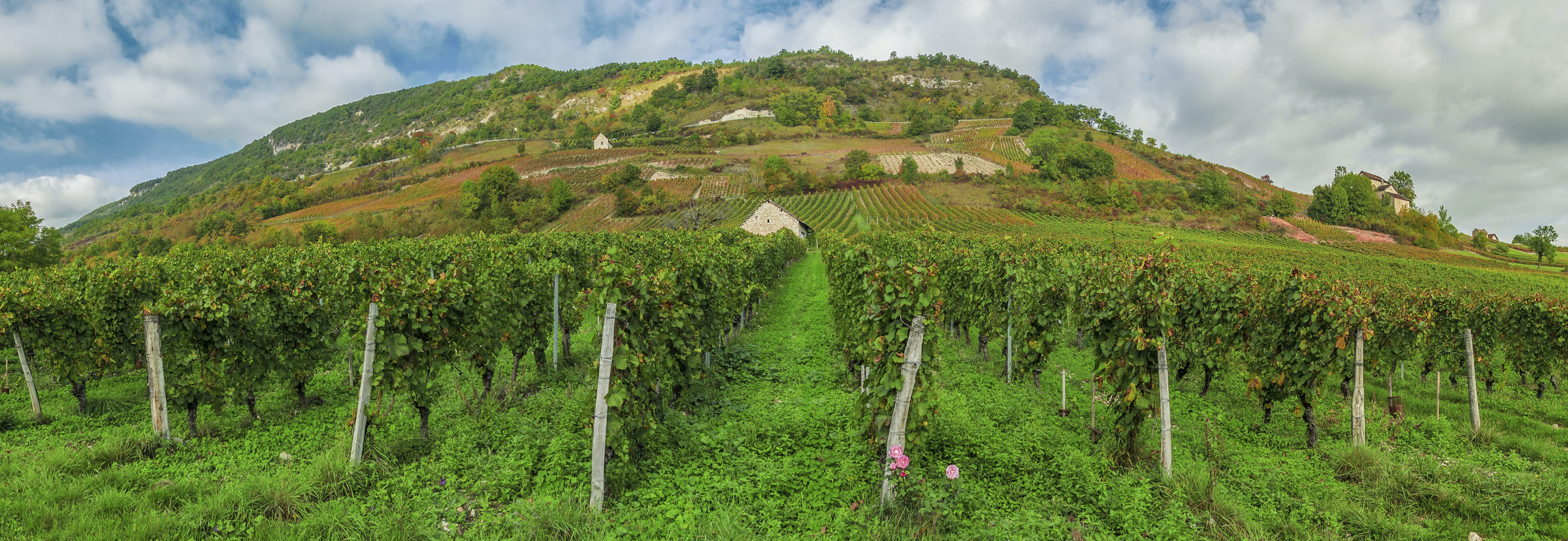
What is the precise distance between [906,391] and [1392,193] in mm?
146110

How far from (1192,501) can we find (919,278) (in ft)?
10.2

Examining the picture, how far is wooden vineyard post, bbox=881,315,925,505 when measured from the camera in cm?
450

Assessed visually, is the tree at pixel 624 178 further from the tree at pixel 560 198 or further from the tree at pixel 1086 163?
the tree at pixel 1086 163

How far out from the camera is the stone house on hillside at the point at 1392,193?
9788cm

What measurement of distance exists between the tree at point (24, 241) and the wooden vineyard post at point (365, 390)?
38.4 meters

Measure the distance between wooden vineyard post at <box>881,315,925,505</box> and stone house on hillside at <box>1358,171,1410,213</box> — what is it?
136 meters

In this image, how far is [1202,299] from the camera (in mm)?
7883

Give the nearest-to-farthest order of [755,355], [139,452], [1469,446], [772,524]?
1. [772,524]
2. [139,452]
3. [1469,446]
4. [755,355]

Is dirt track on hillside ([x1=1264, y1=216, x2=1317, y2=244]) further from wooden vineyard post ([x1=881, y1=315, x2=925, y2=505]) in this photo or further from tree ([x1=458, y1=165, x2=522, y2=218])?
tree ([x1=458, y1=165, x2=522, y2=218])

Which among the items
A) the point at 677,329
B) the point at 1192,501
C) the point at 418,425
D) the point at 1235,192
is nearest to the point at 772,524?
the point at 677,329

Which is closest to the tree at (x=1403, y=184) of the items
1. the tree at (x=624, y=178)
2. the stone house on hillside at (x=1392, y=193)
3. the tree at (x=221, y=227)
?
the stone house on hillside at (x=1392, y=193)

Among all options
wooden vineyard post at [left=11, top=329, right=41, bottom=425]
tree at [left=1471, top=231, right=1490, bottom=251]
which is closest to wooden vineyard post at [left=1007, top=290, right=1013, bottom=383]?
wooden vineyard post at [left=11, top=329, right=41, bottom=425]

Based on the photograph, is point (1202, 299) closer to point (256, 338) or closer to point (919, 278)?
point (919, 278)

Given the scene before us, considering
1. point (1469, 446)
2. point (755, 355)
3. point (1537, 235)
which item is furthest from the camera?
point (1537, 235)
